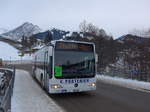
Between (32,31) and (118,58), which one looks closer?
(118,58)

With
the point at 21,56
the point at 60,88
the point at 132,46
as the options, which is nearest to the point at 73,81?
the point at 60,88

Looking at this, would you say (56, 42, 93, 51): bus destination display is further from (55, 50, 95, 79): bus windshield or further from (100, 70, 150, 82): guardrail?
(100, 70, 150, 82): guardrail

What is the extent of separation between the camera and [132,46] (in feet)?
180

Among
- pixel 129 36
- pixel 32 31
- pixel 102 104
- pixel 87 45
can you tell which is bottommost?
pixel 102 104

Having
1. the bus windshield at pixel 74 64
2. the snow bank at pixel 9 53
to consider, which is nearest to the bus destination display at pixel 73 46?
the bus windshield at pixel 74 64

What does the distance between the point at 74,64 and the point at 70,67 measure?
273 mm

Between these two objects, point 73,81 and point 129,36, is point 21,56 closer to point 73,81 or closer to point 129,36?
point 129,36

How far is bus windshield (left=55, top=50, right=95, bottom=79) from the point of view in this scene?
1473cm

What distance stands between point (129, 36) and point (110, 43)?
530 cm

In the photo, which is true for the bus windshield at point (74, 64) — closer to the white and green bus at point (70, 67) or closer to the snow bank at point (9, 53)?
the white and green bus at point (70, 67)

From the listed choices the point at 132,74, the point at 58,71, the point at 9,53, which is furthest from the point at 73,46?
the point at 9,53

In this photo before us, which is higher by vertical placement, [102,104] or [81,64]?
Answer: [81,64]

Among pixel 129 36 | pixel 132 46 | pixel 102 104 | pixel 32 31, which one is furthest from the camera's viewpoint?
pixel 32 31

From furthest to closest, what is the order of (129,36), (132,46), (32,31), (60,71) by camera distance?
1. (32,31)
2. (129,36)
3. (132,46)
4. (60,71)
